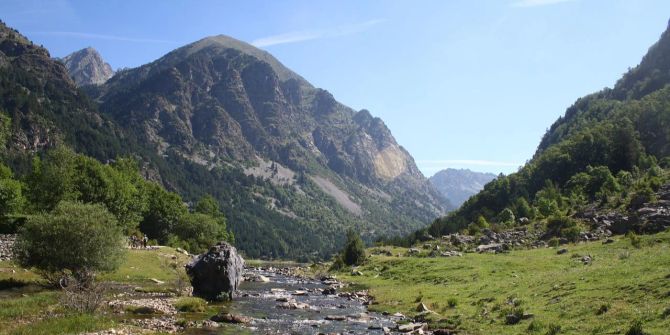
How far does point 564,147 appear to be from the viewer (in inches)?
7121

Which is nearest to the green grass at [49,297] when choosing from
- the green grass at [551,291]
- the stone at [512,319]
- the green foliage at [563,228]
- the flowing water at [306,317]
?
the flowing water at [306,317]

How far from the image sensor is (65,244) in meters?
48.2

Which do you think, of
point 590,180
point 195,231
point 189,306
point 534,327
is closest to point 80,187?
point 195,231

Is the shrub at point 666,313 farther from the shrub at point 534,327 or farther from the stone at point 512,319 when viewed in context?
the stone at point 512,319

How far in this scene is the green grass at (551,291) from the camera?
28.2 m

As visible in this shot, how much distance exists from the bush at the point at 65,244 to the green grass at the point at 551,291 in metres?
30.1

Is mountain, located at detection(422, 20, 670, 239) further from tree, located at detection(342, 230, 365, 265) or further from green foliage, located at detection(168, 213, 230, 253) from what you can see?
green foliage, located at detection(168, 213, 230, 253)

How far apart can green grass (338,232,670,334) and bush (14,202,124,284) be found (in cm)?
3013

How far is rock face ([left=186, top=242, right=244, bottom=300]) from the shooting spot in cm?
5391

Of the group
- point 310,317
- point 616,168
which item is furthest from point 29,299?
point 616,168

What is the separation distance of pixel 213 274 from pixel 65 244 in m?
15.6

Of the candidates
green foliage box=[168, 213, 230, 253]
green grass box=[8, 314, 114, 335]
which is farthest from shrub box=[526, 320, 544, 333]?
green foliage box=[168, 213, 230, 253]

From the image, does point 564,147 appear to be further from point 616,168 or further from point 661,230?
point 661,230

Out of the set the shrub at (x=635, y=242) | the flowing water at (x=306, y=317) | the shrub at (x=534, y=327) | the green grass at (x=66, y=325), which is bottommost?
the flowing water at (x=306, y=317)
